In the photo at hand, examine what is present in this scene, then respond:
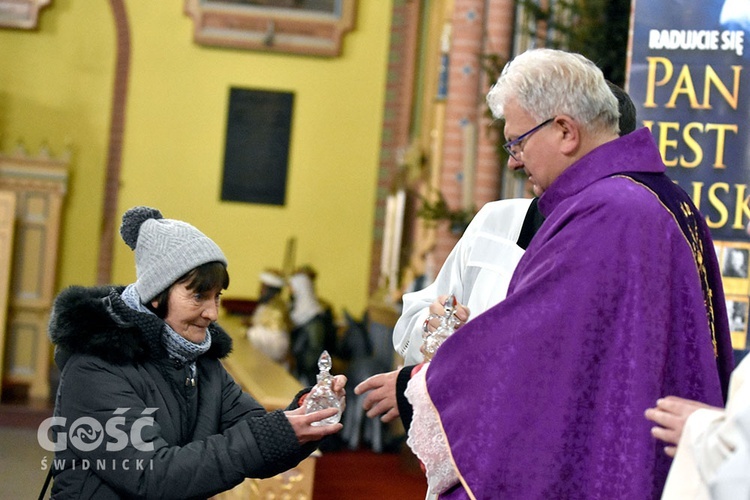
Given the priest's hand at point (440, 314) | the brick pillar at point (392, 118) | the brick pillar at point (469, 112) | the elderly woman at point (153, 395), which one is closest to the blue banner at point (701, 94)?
the priest's hand at point (440, 314)

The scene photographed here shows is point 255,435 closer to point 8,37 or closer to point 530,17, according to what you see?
point 530,17

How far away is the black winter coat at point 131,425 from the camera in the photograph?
2.48 meters

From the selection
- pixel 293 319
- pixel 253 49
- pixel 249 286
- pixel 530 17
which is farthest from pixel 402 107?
pixel 530 17

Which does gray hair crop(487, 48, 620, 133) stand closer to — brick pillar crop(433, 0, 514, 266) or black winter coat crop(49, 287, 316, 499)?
black winter coat crop(49, 287, 316, 499)

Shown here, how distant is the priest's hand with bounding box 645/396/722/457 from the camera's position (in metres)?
2.11

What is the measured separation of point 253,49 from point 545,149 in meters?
9.88

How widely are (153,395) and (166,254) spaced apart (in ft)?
1.07

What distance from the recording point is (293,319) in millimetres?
9305

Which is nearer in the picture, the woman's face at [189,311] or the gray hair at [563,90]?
the gray hair at [563,90]

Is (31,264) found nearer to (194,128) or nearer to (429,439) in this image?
(194,128)

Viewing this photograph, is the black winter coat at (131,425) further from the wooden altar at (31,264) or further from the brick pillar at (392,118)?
the brick pillar at (392,118)

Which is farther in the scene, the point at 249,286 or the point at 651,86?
the point at 249,286

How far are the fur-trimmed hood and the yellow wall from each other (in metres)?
9.41

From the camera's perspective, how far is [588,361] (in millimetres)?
2322
